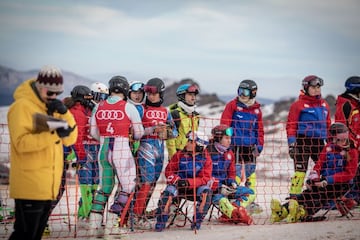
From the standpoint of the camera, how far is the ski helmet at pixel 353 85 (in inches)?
364

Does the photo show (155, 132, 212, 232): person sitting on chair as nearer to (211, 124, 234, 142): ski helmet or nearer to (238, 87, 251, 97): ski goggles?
(211, 124, 234, 142): ski helmet

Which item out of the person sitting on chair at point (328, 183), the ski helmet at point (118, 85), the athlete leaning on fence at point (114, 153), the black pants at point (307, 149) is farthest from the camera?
the black pants at point (307, 149)

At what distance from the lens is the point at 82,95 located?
8531mm

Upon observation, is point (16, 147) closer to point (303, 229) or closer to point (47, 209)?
point (47, 209)

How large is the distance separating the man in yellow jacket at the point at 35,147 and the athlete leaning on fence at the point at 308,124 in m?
4.38

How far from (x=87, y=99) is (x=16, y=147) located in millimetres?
3217

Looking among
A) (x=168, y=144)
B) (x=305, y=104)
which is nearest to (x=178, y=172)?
(x=168, y=144)

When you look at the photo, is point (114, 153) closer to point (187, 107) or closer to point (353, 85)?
point (187, 107)

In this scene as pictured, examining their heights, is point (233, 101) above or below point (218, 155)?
above

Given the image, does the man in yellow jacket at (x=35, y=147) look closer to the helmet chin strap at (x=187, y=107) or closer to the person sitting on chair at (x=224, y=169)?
the person sitting on chair at (x=224, y=169)

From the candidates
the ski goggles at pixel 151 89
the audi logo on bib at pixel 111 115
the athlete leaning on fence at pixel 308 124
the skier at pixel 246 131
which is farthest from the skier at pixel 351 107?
the audi logo on bib at pixel 111 115

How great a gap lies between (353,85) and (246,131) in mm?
1781

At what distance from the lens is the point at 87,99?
8.58 metres

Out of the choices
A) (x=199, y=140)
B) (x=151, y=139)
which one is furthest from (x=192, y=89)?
(x=151, y=139)
